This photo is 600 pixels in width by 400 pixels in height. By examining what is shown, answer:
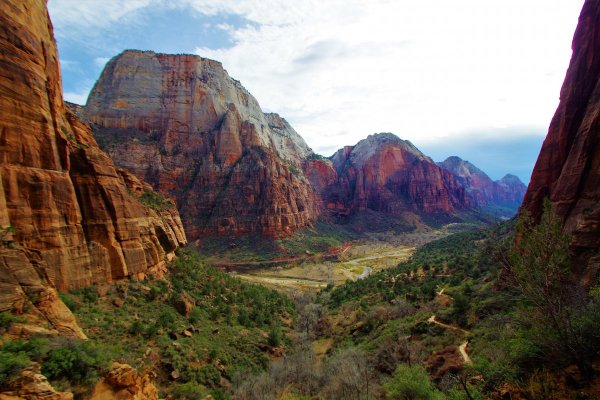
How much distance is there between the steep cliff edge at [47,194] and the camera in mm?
13578

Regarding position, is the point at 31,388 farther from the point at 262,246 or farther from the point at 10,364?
the point at 262,246

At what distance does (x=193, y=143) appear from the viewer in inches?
3883

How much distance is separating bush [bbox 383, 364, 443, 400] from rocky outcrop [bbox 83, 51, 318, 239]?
7340cm

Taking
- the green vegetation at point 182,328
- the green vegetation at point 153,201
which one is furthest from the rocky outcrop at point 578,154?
the green vegetation at point 153,201

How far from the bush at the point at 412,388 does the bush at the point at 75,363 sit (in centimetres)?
1263

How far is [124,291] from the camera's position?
906 inches

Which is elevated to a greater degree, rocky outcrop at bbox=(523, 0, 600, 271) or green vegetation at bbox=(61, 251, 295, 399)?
rocky outcrop at bbox=(523, 0, 600, 271)

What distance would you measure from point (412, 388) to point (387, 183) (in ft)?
490

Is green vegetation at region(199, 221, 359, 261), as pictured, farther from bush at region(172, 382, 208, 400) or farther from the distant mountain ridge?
bush at region(172, 382, 208, 400)

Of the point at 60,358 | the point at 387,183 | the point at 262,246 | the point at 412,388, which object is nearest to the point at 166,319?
the point at 60,358

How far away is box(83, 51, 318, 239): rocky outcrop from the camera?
8888 cm

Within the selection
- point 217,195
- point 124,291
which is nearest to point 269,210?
point 217,195

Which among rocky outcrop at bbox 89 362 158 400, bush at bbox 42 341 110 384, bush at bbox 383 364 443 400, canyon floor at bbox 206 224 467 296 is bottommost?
canyon floor at bbox 206 224 467 296

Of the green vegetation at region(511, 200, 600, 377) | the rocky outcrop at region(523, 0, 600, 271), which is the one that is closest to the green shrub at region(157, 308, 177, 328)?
the green vegetation at region(511, 200, 600, 377)
